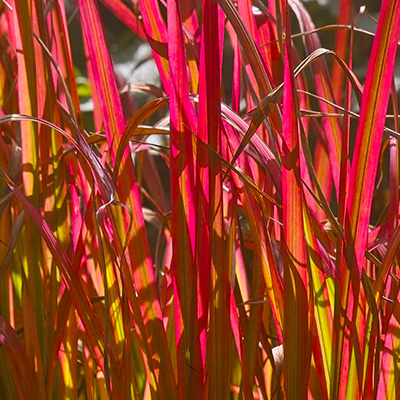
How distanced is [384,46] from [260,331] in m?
0.18

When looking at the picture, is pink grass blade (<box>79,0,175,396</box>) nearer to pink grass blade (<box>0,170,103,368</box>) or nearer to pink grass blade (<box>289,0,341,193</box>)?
pink grass blade (<box>0,170,103,368</box>)

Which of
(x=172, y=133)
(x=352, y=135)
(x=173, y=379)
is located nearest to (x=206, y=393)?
(x=173, y=379)

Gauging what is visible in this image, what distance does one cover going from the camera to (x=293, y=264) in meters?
0.28

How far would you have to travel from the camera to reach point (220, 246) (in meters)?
0.30

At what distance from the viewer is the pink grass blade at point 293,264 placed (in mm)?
266

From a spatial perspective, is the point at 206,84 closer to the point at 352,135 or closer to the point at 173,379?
the point at 173,379

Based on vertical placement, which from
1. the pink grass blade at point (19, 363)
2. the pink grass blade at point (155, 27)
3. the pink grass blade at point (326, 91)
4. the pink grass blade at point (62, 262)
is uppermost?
the pink grass blade at point (155, 27)

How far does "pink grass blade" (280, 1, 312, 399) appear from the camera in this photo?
0.87 feet

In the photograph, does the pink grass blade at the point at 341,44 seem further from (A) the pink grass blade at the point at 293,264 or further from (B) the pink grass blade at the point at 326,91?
(A) the pink grass blade at the point at 293,264

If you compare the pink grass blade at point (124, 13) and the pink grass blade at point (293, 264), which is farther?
the pink grass blade at point (124, 13)

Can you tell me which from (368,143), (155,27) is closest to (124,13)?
(155,27)

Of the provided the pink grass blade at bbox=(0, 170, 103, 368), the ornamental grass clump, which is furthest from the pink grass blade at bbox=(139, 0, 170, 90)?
the pink grass blade at bbox=(0, 170, 103, 368)

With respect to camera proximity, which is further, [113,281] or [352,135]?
[352,135]

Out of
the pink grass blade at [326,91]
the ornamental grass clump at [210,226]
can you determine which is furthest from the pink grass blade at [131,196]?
the pink grass blade at [326,91]
